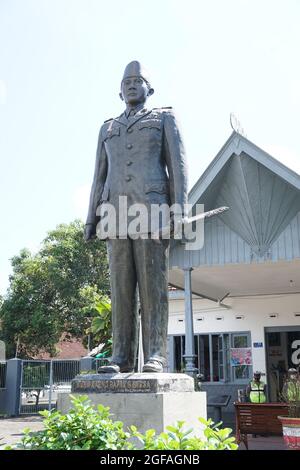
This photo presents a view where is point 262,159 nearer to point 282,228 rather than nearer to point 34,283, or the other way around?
point 282,228

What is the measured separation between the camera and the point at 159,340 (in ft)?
13.0

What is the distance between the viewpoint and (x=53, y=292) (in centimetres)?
2923

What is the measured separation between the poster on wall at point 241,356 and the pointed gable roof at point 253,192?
263 inches

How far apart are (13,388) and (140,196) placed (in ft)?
51.8

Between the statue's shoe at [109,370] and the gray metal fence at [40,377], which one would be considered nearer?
the statue's shoe at [109,370]

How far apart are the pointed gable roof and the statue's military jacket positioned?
7880 millimetres

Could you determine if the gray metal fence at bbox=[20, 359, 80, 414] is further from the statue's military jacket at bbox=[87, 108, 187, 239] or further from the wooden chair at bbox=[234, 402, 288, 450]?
the statue's military jacket at bbox=[87, 108, 187, 239]

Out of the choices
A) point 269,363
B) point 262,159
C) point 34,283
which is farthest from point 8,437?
point 34,283

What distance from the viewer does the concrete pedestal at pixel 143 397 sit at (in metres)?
3.38

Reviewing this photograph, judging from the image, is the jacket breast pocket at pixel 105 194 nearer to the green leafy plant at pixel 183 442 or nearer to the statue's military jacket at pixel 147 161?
the statue's military jacket at pixel 147 161

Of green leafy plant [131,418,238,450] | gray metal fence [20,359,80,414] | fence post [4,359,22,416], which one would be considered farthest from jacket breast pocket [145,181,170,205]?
fence post [4,359,22,416]

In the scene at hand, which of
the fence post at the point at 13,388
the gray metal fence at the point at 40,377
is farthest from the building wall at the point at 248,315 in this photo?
the fence post at the point at 13,388

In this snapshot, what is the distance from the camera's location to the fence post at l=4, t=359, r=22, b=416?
59.3ft

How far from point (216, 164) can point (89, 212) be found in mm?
8182
